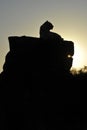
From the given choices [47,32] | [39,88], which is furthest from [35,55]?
[39,88]

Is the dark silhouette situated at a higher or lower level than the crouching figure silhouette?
lower

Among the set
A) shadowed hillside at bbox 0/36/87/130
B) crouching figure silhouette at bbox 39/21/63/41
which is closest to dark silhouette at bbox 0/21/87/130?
shadowed hillside at bbox 0/36/87/130

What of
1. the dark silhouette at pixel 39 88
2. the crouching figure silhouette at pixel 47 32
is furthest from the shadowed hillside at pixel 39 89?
the crouching figure silhouette at pixel 47 32

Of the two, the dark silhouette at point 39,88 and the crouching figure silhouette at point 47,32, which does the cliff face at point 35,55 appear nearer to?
the dark silhouette at point 39,88

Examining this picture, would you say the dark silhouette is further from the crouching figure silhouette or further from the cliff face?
the crouching figure silhouette

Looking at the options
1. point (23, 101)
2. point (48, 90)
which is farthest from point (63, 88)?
point (23, 101)

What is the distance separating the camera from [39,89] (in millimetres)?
38438

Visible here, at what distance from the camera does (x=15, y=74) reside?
130ft

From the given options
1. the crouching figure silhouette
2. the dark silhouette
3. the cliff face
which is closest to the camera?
the dark silhouette

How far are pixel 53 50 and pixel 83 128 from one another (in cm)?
748

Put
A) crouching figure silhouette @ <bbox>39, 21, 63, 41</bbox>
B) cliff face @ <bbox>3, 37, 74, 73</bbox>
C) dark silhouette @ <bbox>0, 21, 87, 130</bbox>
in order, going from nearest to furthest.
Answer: dark silhouette @ <bbox>0, 21, 87, 130</bbox>, cliff face @ <bbox>3, 37, 74, 73</bbox>, crouching figure silhouette @ <bbox>39, 21, 63, 41</bbox>

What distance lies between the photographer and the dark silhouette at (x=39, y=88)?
3819 centimetres

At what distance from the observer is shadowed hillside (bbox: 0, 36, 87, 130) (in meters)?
38.2

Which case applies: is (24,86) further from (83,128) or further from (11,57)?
(83,128)
